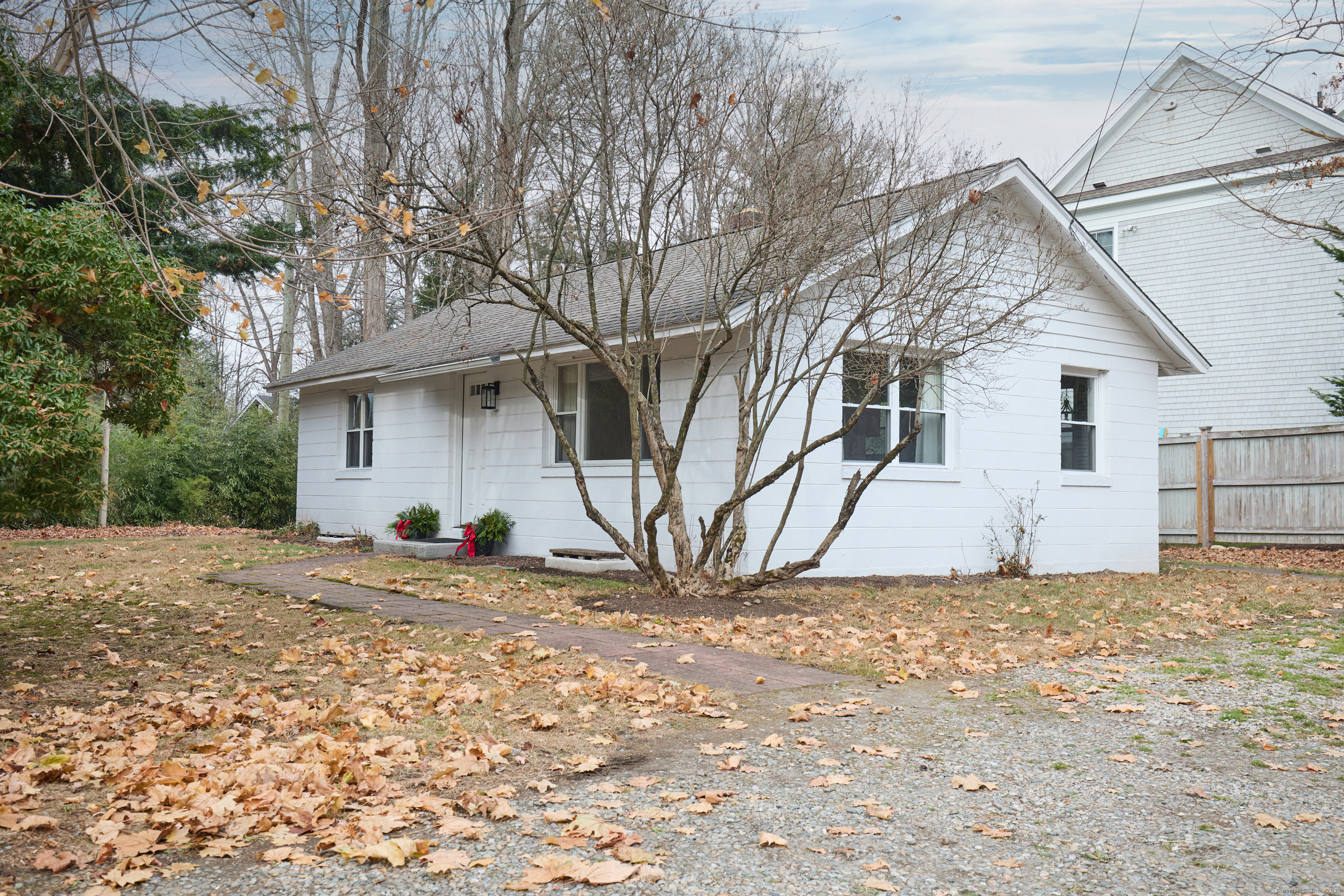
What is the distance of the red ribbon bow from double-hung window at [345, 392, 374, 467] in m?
4.04

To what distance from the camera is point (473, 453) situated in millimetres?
14547

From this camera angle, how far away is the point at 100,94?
50.6 ft

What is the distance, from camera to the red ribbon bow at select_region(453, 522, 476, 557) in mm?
13484

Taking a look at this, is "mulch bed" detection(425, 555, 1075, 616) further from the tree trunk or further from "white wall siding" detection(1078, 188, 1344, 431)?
"white wall siding" detection(1078, 188, 1344, 431)

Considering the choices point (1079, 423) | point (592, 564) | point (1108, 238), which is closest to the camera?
point (592, 564)

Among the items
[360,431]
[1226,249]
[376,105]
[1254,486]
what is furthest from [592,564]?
[1226,249]

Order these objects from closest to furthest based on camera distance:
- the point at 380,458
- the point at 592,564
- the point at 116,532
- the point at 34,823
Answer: the point at 34,823 → the point at 592,564 → the point at 380,458 → the point at 116,532

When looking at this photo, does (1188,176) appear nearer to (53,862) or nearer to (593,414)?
(593,414)

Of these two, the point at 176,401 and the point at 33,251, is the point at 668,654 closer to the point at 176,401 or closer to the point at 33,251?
the point at 33,251

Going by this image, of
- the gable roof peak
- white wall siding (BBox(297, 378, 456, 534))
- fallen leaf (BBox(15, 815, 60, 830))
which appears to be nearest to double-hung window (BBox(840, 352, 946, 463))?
the gable roof peak

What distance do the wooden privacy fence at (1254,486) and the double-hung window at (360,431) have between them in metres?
13.3

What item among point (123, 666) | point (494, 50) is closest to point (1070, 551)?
point (494, 50)

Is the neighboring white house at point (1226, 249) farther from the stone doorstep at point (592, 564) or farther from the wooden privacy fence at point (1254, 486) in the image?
the stone doorstep at point (592, 564)

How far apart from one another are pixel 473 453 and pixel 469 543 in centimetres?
163
